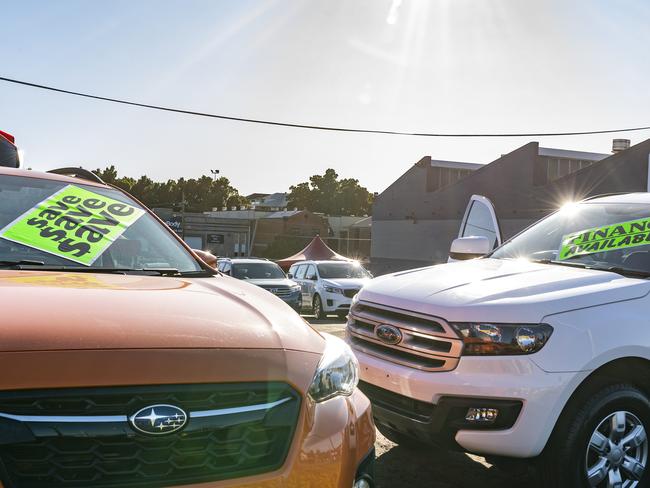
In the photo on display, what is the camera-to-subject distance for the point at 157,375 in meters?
1.79

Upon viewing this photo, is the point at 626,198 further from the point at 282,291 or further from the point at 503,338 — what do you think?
the point at 282,291

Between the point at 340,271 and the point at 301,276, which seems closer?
the point at 340,271

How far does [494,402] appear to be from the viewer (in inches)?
120

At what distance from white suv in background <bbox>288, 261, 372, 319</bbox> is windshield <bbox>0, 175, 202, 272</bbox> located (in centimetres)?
1270

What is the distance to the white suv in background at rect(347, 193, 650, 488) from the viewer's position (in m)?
3.03

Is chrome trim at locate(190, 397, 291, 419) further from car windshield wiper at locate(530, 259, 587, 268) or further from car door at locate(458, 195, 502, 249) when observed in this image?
car door at locate(458, 195, 502, 249)

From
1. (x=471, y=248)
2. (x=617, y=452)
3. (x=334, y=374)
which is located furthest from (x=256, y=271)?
(x=334, y=374)

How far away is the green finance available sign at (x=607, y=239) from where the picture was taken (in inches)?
157

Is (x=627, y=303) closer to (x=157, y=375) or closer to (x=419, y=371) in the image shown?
(x=419, y=371)

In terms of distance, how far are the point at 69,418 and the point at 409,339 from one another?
2.16 meters

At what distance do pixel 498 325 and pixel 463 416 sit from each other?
494mm

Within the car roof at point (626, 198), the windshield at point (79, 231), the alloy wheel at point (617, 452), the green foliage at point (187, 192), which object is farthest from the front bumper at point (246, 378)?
the green foliage at point (187, 192)

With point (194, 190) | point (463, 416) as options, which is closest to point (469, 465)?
point (463, 416)

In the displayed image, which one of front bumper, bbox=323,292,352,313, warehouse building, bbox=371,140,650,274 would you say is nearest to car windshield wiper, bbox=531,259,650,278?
front bumper, bbox=323,292,352,313
